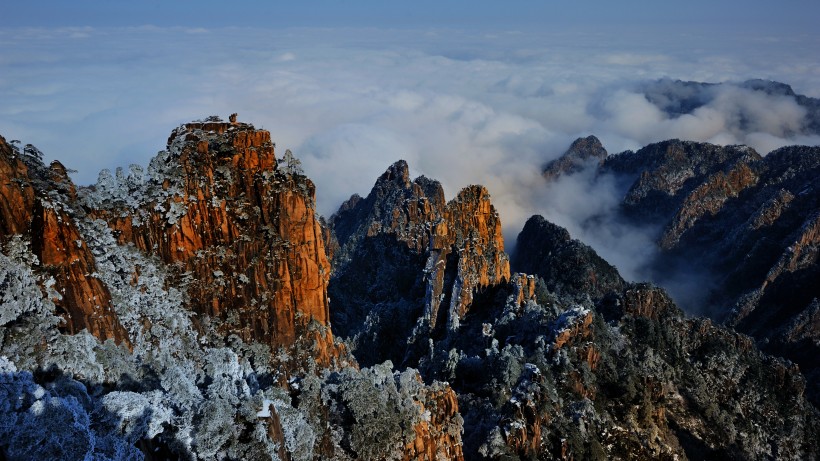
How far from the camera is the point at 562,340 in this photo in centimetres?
6419

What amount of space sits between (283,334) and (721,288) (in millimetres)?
143344

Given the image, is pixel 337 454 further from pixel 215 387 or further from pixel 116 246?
pixel 116 246

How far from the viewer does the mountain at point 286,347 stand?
2694cm

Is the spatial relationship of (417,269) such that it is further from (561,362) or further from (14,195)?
(14,195)

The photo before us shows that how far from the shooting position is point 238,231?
43.2 meters

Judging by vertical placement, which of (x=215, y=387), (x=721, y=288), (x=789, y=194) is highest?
(x=789, y=194)

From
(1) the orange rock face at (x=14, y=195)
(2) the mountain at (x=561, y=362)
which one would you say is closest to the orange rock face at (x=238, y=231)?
(1) the orange rock face at (x=14, y=195)

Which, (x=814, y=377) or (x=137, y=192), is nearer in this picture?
(x=137, y=192)

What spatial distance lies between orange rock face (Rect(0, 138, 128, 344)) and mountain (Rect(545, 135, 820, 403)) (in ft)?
332

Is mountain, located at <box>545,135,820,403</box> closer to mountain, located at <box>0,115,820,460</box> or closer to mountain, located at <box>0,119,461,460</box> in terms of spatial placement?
mountain, located at <box>0,115,820,460</box>

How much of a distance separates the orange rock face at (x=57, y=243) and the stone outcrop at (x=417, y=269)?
4651 centimetres

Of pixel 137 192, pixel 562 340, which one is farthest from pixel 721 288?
pixel 137 192

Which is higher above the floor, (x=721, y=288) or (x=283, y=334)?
(x=721, y=288)

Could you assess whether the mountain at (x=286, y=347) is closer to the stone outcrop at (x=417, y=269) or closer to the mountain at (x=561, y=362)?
the mountain at (x=561, y=362)
